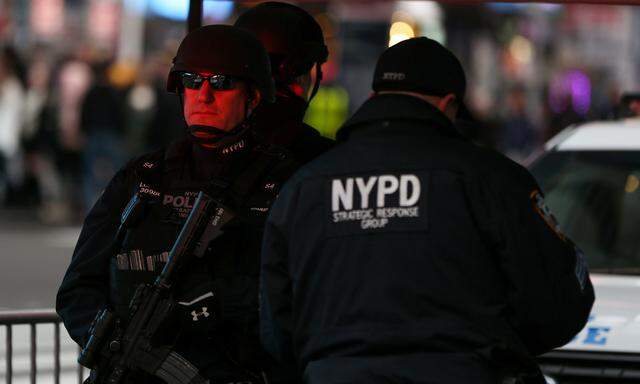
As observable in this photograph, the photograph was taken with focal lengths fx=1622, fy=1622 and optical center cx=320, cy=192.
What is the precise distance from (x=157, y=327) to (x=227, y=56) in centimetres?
78

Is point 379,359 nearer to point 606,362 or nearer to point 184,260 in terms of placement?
point 184,260

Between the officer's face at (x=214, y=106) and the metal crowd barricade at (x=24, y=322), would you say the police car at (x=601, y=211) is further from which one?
the metal crowd barricade at (x=24, y=322)

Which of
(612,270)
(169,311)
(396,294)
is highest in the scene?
(396,294)

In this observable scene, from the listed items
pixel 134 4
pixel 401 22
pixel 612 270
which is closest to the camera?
pixel 612 270

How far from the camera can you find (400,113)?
12.7ft

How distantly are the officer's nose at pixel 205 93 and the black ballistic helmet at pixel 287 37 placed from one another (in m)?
0.80

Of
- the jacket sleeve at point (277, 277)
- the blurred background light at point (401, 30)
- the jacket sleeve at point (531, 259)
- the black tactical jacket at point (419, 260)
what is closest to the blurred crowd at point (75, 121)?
the blurred background light at point (401, 30)

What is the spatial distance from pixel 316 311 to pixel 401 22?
20249 millimetres

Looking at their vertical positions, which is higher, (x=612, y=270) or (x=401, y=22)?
(x=612, y=270)

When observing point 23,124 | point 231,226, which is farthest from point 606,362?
point 23,124

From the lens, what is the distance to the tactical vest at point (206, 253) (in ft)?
14.1

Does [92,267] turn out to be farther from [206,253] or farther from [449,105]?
[449,105]

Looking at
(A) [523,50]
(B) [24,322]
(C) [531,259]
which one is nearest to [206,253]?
(C) [531,259]

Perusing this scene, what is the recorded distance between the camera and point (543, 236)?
3801mm
